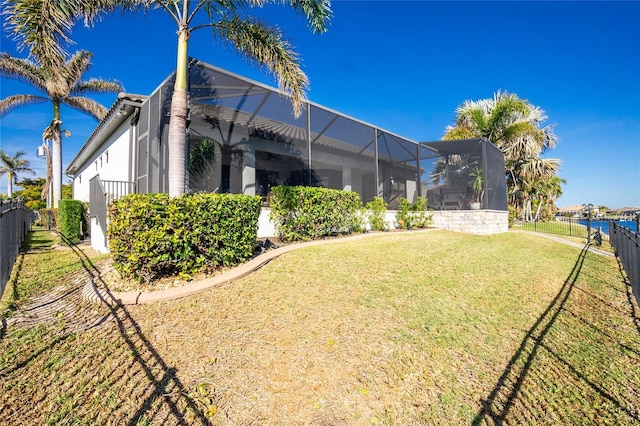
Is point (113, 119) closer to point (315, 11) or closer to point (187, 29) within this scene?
point (187, 29)

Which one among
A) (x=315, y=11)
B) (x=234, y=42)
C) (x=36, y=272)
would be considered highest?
(x=315, y=11)

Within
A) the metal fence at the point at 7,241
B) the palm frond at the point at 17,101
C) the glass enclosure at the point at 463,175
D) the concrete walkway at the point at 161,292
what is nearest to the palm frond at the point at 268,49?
the concrete walkway at the point at 161,292

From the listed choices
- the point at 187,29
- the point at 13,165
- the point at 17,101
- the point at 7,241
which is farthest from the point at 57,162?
the point at 13,165

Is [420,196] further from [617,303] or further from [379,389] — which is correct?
[379,389]

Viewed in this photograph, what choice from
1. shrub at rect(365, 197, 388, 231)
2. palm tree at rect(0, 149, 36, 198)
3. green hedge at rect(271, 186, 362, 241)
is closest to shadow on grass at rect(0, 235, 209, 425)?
green hedge at rect(271, 186, 362, 241)

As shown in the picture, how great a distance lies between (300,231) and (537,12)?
409 inches

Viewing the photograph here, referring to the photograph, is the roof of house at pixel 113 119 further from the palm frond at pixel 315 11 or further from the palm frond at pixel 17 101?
the palm frond at pixel 315 11

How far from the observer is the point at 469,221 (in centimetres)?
1110

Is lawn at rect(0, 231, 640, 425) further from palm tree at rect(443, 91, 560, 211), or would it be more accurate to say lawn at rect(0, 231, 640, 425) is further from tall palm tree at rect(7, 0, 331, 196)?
palm tree at rect(443, 91, 560, 211)

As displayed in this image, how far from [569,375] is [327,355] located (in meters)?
2.27

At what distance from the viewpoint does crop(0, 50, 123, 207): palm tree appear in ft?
47.6

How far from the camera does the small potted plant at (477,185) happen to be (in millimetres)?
11289

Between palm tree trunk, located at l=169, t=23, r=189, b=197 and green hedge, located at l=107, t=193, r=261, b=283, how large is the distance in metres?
0.68

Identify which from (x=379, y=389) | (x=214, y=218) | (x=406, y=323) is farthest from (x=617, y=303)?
(x=214, y=218)
